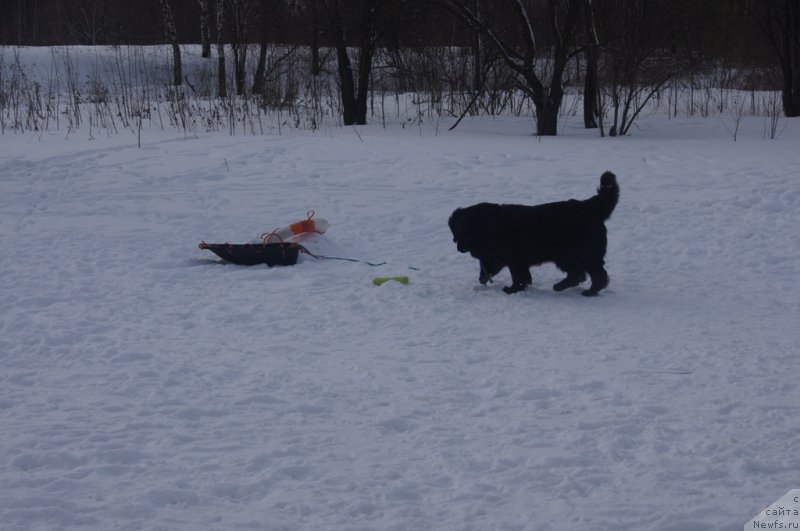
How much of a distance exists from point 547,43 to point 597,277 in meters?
12.3

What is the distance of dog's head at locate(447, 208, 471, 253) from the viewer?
6.95 meters

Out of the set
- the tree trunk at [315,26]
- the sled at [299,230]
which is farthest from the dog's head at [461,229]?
the tree trunk at [315,26]

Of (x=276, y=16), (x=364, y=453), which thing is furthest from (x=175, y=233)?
(x=276, y=16)

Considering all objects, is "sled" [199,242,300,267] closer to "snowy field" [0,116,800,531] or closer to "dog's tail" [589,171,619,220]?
"snowy field" [0,116,800,531]

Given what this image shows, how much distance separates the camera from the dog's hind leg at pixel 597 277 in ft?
22.1

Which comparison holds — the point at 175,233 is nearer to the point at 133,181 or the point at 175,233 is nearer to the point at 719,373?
the point at 133,181

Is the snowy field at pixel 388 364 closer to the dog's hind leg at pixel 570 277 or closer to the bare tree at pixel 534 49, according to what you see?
the dog's hind leg at pixel 570 277

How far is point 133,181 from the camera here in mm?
11328

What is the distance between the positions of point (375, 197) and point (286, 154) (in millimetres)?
2611

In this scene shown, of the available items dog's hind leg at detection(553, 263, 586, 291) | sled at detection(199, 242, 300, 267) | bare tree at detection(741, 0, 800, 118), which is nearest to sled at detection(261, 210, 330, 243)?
sled at detection(199, 242, 300, 267)

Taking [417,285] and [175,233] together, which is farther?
[175,233]

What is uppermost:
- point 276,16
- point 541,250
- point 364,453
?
point 276,16

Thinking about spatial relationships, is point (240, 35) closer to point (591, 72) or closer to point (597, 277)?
point (591, 72)

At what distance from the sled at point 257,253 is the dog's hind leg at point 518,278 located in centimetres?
204
